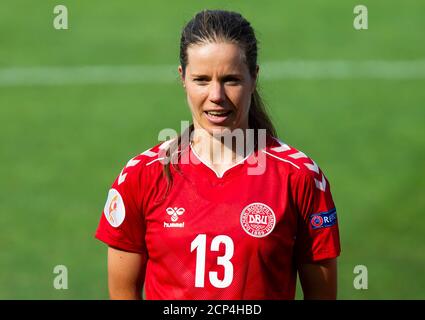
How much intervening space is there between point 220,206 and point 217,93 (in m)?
0.59

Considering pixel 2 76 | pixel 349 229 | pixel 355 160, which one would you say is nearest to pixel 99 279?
pixel 349 229

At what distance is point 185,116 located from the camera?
13609 mm

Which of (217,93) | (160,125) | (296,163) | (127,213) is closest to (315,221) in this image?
(296,163)

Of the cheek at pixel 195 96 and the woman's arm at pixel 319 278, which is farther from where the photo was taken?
the woman's arm at pixel 319 278

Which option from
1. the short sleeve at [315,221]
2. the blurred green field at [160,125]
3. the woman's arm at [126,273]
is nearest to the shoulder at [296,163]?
the short sleeve at [315,221]

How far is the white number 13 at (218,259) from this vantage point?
4.79 metres

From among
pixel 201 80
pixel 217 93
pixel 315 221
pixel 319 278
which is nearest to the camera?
pixel 217 93

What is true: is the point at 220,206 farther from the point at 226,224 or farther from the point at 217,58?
the point at 217,58

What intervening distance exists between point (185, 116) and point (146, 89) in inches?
49.0

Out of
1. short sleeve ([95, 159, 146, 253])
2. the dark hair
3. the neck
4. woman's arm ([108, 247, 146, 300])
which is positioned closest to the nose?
the dark hair

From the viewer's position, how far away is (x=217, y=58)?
4785mm

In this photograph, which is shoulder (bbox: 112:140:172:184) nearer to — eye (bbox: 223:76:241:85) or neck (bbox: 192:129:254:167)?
neck (bbox: 192:129:254:167)

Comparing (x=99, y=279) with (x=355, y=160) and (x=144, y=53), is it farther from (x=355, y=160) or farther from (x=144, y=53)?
(x=144, y=53)

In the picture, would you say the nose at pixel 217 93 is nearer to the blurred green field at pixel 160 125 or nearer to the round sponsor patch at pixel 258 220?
the round sponsor patch at pixel 258 220
